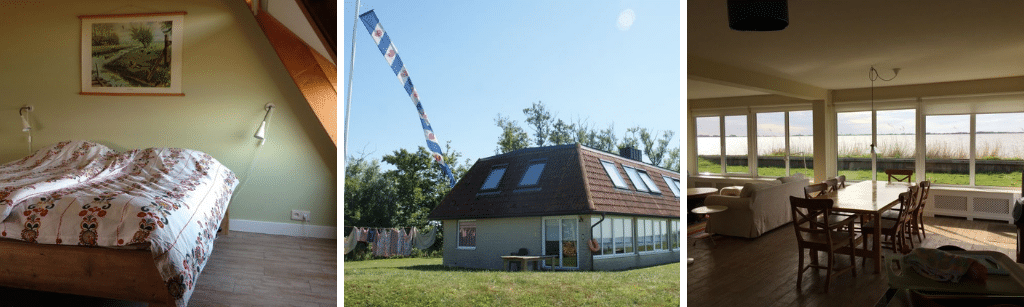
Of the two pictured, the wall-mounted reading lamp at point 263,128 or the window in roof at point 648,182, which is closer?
the window in roof at point 648,182

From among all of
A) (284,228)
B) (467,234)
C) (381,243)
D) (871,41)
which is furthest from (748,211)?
(284,228)

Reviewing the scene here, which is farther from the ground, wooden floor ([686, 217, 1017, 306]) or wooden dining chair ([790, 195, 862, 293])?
wooden dining chair ([790, 195, 862, 293])

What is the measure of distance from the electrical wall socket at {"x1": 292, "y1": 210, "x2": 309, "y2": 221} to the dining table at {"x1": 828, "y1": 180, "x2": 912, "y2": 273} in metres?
3.49

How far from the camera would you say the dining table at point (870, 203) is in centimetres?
368

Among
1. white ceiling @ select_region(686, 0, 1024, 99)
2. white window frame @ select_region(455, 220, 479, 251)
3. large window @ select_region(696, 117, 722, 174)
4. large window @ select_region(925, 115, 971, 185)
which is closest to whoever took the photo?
white ceiling @ select_region(686, 0, 1024, 99)

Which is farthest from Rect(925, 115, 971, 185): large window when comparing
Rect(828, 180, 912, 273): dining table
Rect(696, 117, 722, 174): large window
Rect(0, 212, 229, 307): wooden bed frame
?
Rect(0, 212, 229, 307): wooden bed frame

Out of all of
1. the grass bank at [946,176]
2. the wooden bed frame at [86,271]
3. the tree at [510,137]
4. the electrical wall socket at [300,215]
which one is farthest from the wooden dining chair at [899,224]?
the wooden bed frame at [86,271]

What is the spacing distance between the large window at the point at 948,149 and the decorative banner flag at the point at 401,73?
5765 millimetres

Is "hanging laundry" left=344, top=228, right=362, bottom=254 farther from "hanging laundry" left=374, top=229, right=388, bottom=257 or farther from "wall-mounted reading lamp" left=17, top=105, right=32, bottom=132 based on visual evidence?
"wall-mounted reading lamp" left=17, top=105, right=32, bottom=132

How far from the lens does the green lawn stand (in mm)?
3744

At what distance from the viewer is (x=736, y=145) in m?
7.99

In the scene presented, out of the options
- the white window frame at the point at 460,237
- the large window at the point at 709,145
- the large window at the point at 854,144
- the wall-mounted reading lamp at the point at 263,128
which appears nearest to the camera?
the white window frame at the point at 460,237

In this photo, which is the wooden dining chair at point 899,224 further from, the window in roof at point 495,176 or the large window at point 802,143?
the large window at point 802,143

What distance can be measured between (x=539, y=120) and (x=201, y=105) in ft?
8.52
